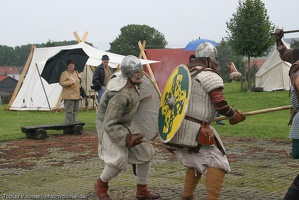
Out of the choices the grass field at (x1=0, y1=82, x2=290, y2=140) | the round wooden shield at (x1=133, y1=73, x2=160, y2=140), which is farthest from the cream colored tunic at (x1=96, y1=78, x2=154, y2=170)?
the grass field at (x1=0, y1=82, x2=290, y2=140)

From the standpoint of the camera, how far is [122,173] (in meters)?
7.55

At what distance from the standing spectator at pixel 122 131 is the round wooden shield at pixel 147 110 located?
0.23 m

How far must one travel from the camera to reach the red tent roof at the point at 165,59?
73.0 ft

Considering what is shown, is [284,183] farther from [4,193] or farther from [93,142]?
[93,142]

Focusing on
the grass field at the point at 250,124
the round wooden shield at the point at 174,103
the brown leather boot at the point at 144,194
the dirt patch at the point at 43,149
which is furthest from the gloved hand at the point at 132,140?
the grass field at the point at 250,124

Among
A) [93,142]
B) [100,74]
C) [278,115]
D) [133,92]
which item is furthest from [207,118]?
[278,115]

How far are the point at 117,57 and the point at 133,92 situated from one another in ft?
43.2

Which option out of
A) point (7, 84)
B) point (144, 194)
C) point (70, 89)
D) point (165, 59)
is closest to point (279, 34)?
point (144, 194)

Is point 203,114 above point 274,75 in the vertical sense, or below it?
below

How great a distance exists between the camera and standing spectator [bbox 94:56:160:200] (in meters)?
5.59

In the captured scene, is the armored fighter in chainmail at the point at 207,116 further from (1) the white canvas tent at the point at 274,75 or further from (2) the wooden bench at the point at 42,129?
(1) the white canvas tent at the point at 274,75

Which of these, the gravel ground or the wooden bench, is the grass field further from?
the gravel ground

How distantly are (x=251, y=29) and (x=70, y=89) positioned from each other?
50.6 feet

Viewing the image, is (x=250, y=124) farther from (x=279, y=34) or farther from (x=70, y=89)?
(x=279, y=34)
